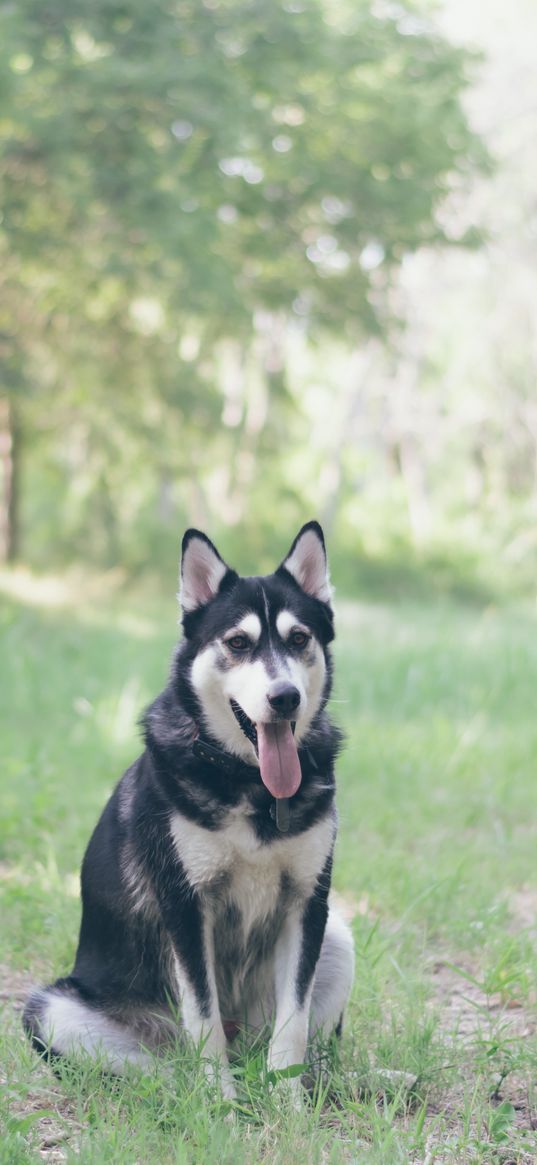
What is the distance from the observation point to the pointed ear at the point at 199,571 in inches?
140

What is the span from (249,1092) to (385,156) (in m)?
16.8

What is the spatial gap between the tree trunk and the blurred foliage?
5 centimetres

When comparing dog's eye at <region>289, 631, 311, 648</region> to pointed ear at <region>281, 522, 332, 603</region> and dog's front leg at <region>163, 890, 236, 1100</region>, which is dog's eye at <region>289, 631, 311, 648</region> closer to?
pointed ear at <region>281, 522, 332, 603</region>

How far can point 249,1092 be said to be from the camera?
10.3 ft

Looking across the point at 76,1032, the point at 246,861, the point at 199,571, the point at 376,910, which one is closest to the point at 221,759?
the point at 246,861

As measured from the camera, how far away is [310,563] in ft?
12.1

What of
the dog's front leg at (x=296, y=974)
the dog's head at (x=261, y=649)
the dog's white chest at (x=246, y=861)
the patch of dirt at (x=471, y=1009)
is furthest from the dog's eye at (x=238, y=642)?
the patch of dirt at (x=471, y=1009)

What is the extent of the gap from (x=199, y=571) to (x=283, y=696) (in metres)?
0.58

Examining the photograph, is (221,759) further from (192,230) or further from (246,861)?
(192,230)

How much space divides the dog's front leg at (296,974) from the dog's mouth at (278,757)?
10.9 inches

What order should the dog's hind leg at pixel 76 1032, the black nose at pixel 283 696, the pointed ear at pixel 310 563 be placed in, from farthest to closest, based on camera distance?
the pointed ear at pixel 310 563 < the dog's hind leg at pixel 76 1032 < the black nose at pixel 283 696

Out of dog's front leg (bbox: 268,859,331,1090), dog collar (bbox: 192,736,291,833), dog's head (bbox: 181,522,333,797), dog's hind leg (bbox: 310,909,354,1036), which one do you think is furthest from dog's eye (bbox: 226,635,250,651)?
dog's hind leg (bbox: 310,909,354,1036)

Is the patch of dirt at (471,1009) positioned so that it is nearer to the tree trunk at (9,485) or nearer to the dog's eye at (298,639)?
the dog's eye at (298,639)

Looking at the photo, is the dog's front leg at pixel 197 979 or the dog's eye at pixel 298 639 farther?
the dog's eye at pixel 298 639
